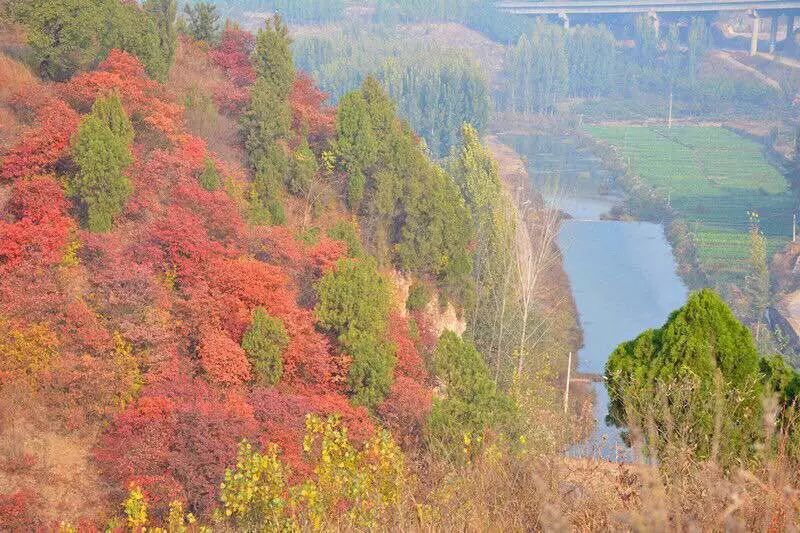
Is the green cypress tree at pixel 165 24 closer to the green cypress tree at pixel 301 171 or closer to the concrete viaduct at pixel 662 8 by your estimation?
the green cypress tree at pixel 301 171

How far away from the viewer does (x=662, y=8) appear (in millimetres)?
78750

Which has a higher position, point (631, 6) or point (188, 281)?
point (188, 281)

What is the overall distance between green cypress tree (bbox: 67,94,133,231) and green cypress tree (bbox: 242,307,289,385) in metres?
2.79

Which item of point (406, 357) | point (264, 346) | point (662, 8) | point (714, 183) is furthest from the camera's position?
point (662, 8)

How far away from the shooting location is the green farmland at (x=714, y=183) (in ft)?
121

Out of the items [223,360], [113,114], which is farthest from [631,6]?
[223,360]

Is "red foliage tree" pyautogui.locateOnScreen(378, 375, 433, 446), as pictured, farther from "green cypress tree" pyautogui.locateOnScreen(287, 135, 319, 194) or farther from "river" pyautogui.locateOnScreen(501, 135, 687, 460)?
"river" pyautogui.locateOnScreen(501, 135, 687, 460)

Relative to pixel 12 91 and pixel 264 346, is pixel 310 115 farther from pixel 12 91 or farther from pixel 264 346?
pixel 264 346

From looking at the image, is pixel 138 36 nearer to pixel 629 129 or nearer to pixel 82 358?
pixel 82 358

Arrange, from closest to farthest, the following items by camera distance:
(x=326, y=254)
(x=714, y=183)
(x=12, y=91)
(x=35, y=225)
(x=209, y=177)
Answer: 1. (x=35, y=225)
2. (x=326, y=254)
3. (x=209, y=177)
4. (x=12, y=91)
5. (x=714, y=183)

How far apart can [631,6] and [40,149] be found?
233 ft

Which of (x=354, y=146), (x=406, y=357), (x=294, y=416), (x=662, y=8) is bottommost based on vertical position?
(x=662, y=8)

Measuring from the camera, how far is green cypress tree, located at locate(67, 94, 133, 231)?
14336mm

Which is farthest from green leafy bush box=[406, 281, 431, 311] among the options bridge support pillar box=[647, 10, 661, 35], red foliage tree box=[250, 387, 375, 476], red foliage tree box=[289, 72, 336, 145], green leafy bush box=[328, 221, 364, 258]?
bridge support pillar box=[647, 10, 661, 35]
